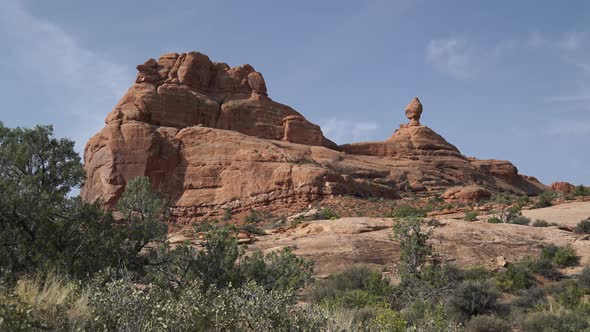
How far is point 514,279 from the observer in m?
21.1

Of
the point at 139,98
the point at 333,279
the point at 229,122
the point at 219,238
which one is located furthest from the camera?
the point at 229,122

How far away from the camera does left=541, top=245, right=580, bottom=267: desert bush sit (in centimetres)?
2355

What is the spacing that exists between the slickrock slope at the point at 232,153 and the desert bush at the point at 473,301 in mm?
29248

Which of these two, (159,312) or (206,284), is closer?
(159,312)

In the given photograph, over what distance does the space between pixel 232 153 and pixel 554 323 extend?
39261mm

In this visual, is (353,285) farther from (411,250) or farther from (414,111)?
(414,111)

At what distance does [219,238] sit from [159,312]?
5.85 meters

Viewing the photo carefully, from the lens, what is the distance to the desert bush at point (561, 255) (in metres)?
23.5

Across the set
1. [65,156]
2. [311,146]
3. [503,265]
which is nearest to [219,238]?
[65,156]

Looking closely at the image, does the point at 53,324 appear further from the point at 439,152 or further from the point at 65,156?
the point at 439,152

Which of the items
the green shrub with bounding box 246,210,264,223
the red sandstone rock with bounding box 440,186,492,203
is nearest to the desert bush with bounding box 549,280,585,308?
the green shrub with bounding box 246,210,264,223

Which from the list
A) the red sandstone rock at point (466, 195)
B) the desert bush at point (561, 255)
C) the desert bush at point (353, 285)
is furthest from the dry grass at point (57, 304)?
the red sandstone rock at point (466, 195)

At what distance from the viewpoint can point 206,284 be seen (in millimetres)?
11203

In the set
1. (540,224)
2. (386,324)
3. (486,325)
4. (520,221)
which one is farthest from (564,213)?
(386,324)
